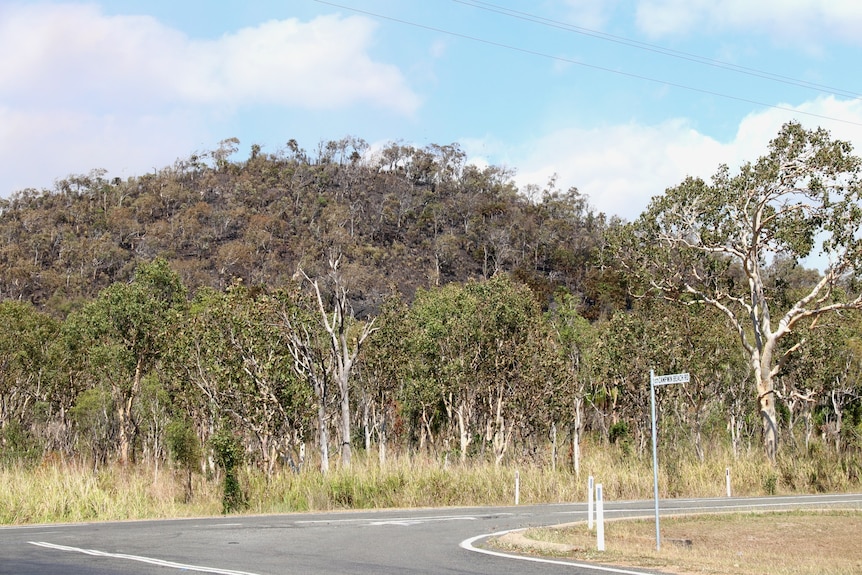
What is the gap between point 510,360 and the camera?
148ft

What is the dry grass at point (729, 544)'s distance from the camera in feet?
38.8

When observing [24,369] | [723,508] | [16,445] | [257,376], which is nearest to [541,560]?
[723,508]

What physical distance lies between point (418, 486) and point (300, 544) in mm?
11508

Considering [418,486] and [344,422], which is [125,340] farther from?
[418,486]

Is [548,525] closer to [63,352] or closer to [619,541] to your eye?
[619,541]

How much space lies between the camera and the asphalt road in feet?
36.0

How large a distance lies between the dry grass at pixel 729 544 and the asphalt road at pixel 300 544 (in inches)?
40.0

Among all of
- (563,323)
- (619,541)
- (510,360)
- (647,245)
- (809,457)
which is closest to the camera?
(619,541)

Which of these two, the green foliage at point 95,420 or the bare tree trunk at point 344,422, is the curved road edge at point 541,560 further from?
the green foliage at point 95,420

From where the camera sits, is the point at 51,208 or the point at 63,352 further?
the point at 51,208

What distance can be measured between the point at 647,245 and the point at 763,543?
75.7 ft

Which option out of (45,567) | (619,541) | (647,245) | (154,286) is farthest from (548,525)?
(154,286)

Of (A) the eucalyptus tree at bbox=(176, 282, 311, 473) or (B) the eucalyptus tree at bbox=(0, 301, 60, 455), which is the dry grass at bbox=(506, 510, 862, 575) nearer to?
(A) the eucalyptus tree at bbox=(176, 282, 311, 473)

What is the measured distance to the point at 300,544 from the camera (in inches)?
552
